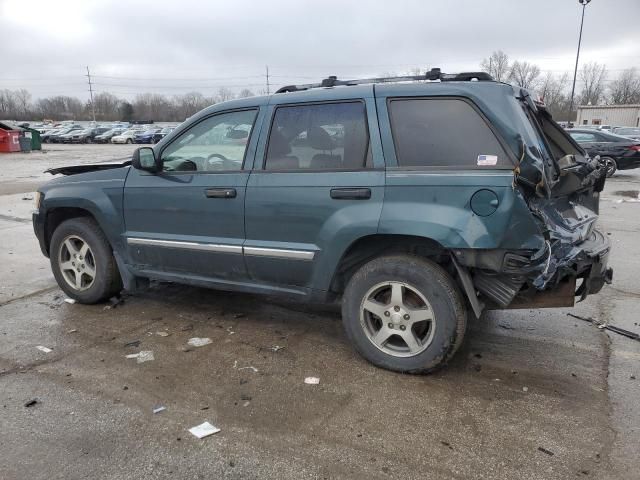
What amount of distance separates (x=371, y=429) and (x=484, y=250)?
1.29 metres

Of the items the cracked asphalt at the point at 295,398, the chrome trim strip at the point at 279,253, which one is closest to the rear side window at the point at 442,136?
the chrome trim strip at the point at 279,253

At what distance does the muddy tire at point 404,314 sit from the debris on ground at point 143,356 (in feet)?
5.04

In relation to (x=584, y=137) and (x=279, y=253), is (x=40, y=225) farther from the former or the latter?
(x=584, y=137)

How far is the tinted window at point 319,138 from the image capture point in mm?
3645

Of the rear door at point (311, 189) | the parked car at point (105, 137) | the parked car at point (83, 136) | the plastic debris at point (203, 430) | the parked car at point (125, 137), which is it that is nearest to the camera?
the plastic debris at point (203, 430)

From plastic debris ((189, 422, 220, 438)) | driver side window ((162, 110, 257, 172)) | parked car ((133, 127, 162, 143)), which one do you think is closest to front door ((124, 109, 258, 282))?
driver side window ((162, 110, 257, 172))

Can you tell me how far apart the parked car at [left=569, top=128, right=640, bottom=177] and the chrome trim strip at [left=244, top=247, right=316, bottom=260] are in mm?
16410

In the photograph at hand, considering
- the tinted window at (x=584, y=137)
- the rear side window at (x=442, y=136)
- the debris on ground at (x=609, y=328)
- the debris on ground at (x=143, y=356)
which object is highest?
the rear side window at (x=442, y=136)

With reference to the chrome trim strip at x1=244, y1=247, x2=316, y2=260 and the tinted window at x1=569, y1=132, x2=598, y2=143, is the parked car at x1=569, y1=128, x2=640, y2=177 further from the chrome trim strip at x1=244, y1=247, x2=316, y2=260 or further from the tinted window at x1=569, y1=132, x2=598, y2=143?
the chrome trim strip at x1=244, y1=247, x2=316, y2=260

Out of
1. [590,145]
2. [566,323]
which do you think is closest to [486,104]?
[566,323]

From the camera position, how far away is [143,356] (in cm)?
396

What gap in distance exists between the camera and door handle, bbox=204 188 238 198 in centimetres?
400

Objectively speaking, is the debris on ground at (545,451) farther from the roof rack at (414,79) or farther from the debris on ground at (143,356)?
the debris on ground at (143,356)

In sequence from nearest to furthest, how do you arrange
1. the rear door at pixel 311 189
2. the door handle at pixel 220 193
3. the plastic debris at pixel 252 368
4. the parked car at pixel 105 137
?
the rear door at pixel 311 189, the plastic debris at pixel 252 368, the door handle at pixel 220 193, the parked car at pixel 105 137
